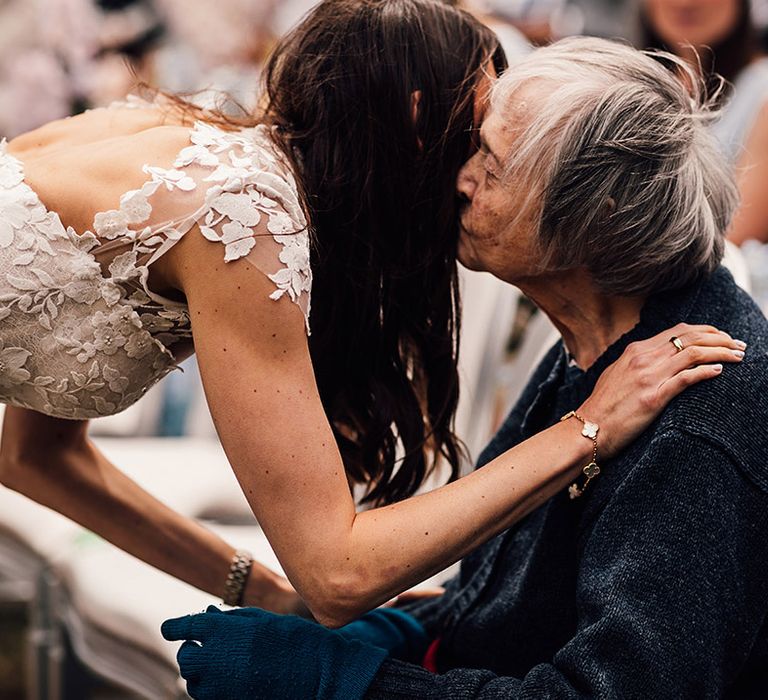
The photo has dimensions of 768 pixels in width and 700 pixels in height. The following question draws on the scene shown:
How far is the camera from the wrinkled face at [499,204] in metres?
1.48

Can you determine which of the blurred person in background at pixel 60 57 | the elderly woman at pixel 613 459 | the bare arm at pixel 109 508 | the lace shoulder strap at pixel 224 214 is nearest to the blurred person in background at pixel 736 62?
the elderly woman at pixel 613 459

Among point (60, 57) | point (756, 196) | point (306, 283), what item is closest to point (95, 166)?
point (306, 283)

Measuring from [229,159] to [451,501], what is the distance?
1.57ft

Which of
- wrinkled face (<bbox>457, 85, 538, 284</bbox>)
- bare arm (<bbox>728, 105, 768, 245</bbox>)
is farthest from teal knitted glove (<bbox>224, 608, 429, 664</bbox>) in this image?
bare arm (<bbox>728, 105, 768, 245</bbox>)

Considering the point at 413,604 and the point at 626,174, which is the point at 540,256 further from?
the point at 413,604

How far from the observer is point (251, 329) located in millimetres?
1360

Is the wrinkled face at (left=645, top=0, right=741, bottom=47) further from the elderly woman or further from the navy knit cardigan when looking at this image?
the navy knit cardigan

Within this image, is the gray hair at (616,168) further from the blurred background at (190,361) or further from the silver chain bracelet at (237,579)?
the silver chain bracelet at (237,579)

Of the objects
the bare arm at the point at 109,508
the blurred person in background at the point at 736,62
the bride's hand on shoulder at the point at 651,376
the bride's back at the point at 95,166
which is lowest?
the blurred person in background at the point at 736,62

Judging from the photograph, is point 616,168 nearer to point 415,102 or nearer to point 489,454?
point 415,102

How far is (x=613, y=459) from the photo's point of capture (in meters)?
1.44

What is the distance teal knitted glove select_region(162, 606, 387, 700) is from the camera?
4.58 ft

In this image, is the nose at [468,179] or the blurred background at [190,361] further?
the blurred background at [190,361]

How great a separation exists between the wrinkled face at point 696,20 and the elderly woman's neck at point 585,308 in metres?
2.02
